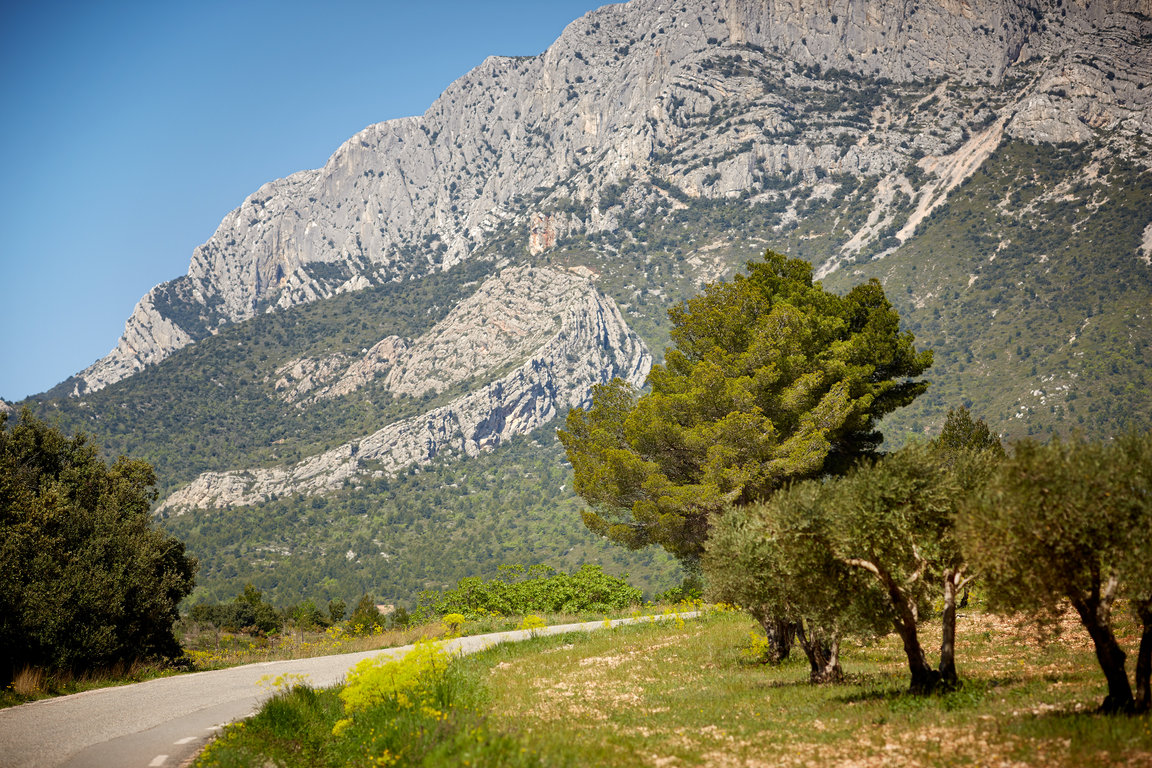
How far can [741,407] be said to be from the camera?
2658 cm

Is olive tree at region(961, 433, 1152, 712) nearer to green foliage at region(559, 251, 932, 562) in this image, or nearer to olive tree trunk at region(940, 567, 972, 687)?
olive tree trunk at region(940, 567, 972, 687)

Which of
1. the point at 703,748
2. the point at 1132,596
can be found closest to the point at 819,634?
the point at 703,748

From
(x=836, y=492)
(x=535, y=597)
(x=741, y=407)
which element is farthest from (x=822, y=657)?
(x=535, y=597)

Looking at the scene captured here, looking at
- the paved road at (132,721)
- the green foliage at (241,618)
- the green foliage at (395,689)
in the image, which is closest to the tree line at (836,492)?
the green foliage at (395,689)

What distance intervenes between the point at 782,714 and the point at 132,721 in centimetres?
1368

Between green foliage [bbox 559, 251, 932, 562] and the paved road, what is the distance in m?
12.9

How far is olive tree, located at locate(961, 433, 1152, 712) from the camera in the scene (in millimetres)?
10094

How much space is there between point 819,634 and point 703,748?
6502 mm

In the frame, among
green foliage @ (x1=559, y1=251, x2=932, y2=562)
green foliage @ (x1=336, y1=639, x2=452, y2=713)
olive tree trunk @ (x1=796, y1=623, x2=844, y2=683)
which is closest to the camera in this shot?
green foliage @ (x1=336, y1=639, x2=452, y2=713)

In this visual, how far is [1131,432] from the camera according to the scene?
10875 millimetres

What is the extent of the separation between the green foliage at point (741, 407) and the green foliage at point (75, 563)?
17096 mm

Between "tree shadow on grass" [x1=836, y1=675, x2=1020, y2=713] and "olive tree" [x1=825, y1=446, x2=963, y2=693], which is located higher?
"olive tree" [x1=825, y1=446, x2=963, y2=693]

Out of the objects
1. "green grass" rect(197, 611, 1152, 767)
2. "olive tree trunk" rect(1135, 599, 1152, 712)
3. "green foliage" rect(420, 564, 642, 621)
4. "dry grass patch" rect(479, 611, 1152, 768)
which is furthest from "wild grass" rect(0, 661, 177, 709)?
"olive tree trunk" rect(1135, 599, 1152, 712)

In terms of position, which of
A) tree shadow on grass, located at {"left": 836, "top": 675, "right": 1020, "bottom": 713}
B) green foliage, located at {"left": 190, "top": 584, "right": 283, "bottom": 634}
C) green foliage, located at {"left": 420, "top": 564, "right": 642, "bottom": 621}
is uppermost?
tree shadow on grass, located at {"left": 836, "top": 675, "right": 1020, "bottom": 713}
